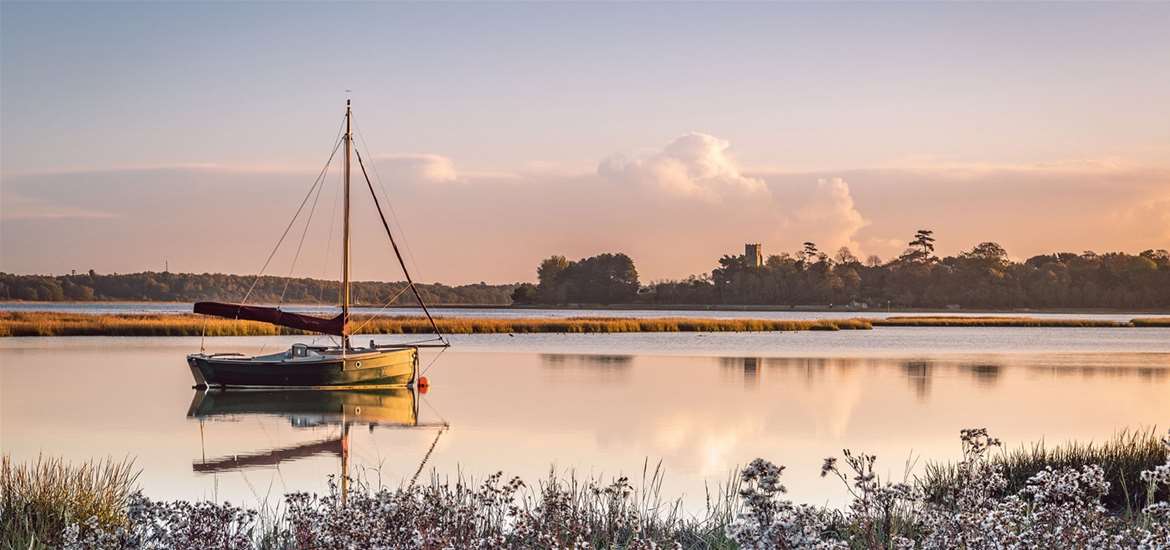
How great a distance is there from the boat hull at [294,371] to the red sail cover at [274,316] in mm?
1480

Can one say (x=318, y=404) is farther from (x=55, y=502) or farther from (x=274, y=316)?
(x=55, y=502)

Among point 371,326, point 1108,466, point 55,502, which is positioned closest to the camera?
point 55,502

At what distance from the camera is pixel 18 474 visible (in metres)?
9.56

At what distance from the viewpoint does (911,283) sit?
148375 millimetres

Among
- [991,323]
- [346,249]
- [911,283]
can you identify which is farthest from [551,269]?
[346,249]

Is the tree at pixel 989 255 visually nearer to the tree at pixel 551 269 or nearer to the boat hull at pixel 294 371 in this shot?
the tree at pixel 551 269

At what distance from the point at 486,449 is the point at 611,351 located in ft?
89.8

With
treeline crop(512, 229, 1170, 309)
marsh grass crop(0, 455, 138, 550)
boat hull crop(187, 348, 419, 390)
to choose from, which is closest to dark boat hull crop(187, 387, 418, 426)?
boat hull crop(187, 348, 419, 390)

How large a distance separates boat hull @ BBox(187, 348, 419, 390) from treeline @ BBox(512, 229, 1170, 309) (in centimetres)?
12035

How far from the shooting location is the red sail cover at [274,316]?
28.4 metres

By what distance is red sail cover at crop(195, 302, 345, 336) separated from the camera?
28375mm

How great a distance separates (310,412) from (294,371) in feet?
12.1

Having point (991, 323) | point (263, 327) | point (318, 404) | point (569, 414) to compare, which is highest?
point (263, 327)

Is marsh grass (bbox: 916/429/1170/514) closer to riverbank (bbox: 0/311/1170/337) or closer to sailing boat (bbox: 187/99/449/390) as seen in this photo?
sailing boat (bbox: 187/99/449/390)
